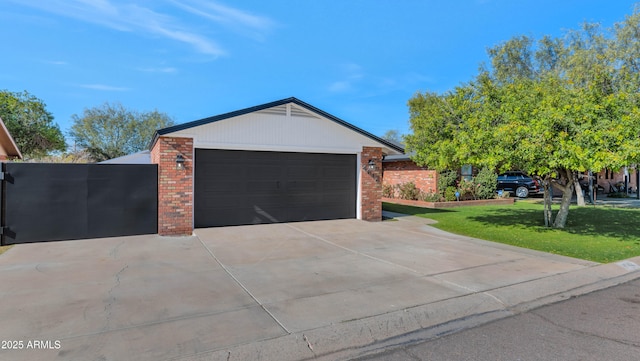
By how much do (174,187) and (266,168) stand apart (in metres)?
2.74

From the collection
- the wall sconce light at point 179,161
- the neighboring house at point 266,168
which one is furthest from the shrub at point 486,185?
the wall sconce light at point 179,161

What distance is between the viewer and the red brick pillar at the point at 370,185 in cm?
1205

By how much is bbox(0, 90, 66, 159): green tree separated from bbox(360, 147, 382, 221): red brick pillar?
92.0 ft

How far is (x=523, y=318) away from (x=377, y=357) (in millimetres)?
2101

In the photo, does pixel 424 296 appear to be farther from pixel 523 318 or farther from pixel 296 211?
pixel 296 211

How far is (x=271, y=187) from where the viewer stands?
10.9 metres

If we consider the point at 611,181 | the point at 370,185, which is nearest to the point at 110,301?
the point at 370,185

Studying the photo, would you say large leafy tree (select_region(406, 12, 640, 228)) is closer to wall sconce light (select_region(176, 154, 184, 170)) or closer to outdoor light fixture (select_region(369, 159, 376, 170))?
outdoor light fixture (select_region(369, 159, 376, 170))

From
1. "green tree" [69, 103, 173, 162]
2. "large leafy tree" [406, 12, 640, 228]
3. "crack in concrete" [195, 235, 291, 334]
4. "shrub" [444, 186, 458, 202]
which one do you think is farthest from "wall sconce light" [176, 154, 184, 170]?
"green tree" [69, 103, 173, 162]

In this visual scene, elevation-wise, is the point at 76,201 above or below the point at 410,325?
above

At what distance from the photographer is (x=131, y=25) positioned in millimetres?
11453

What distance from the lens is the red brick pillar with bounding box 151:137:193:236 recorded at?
9250mm

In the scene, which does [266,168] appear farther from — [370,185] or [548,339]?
[548,339]

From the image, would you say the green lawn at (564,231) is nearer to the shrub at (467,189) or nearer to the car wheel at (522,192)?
the shrub at (467,189)
